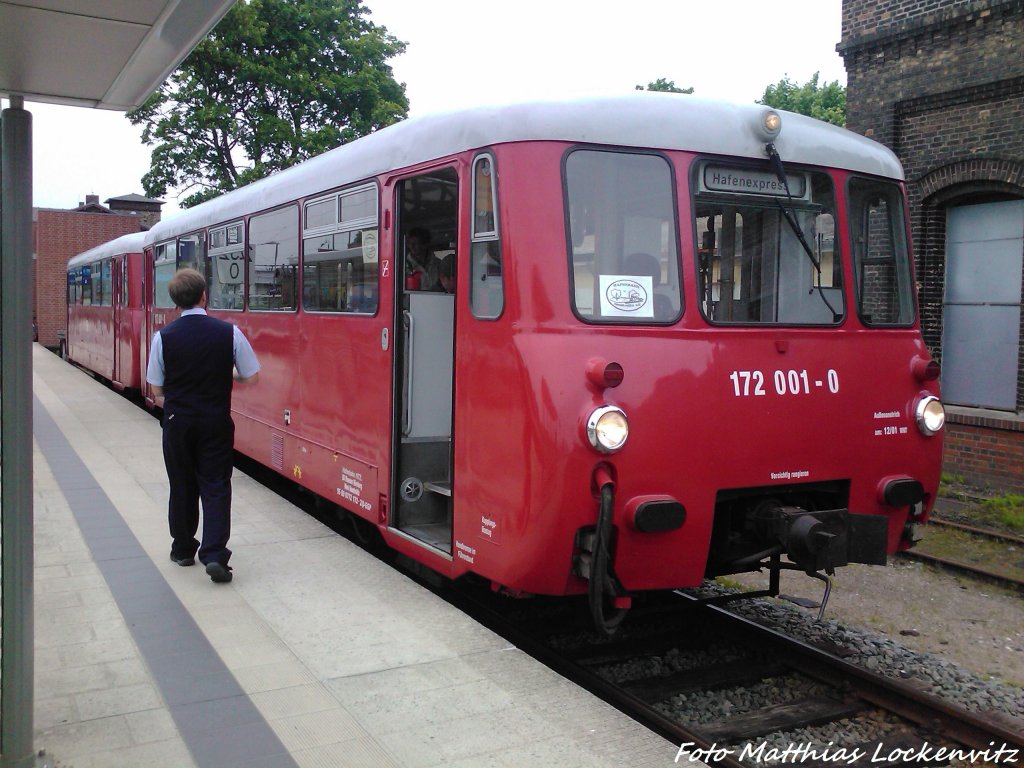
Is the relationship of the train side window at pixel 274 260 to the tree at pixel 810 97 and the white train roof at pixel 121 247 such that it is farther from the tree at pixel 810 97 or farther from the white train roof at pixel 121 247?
the tree at pixel 810 97

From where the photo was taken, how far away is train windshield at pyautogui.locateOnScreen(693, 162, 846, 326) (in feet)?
16.7

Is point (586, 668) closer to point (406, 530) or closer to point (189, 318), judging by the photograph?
point (406, 530)

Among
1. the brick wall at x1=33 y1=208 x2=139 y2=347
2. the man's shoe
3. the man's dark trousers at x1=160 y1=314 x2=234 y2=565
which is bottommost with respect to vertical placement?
the man's shoe

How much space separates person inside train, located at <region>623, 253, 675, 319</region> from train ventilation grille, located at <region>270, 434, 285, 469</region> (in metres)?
4.39

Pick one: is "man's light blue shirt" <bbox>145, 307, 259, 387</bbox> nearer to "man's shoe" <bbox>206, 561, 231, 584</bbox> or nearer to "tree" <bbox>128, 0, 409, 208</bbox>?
"man's shoe" <bbox>206, 561, 231, 584</bbox>

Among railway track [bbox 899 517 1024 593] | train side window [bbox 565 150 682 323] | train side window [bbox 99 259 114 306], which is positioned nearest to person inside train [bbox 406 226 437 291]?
train side window [bbox 565 150 682 323]

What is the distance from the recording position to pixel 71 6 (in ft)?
10.2

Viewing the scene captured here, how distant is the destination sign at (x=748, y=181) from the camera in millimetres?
5094

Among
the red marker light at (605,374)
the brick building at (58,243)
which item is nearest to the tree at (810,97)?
the brick building at (58,243)

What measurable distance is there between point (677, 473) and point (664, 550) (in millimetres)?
392

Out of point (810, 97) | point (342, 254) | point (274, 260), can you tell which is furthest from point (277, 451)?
point (810, 97)

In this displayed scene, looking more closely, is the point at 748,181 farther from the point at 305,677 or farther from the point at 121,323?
the point at 121,323

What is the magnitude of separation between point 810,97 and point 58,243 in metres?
36.7

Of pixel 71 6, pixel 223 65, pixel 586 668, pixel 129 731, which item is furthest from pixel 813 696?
pixel 223 65
